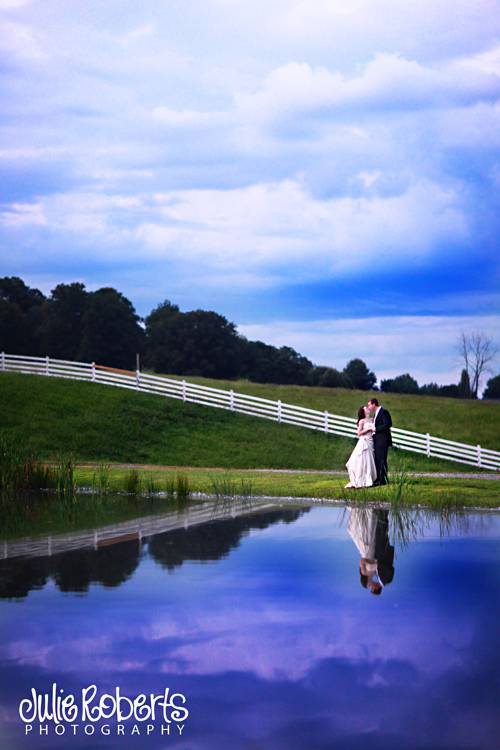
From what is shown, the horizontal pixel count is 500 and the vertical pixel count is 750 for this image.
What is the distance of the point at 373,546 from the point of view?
15953 millimetres

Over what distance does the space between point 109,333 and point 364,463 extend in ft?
209

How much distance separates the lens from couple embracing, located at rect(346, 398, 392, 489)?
2481 centimetres

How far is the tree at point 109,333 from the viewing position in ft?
279

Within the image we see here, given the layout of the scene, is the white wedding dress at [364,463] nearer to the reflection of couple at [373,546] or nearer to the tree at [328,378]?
the reflection of couple at [373,546]

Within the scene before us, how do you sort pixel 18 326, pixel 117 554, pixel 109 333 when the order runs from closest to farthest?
pixel 117 554
pixel 18 326
pixel 109 333

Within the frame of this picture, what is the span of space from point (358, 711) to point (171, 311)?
95.6 meters

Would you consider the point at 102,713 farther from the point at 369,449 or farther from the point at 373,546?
the point at 369,449

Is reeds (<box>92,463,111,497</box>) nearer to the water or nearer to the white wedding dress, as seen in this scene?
the white wedding dress

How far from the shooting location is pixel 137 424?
4416 centimetres

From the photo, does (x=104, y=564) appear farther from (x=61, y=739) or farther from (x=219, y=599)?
(x=61, y=739)

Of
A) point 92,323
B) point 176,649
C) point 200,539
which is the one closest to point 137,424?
point 200,539

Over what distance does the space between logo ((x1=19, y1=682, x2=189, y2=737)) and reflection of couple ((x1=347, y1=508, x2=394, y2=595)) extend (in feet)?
15.7

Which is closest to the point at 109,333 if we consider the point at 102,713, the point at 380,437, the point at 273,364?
the point at 273,364

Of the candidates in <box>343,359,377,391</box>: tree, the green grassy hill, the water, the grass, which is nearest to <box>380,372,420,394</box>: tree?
<box>343,359,377,391</box>: tree
